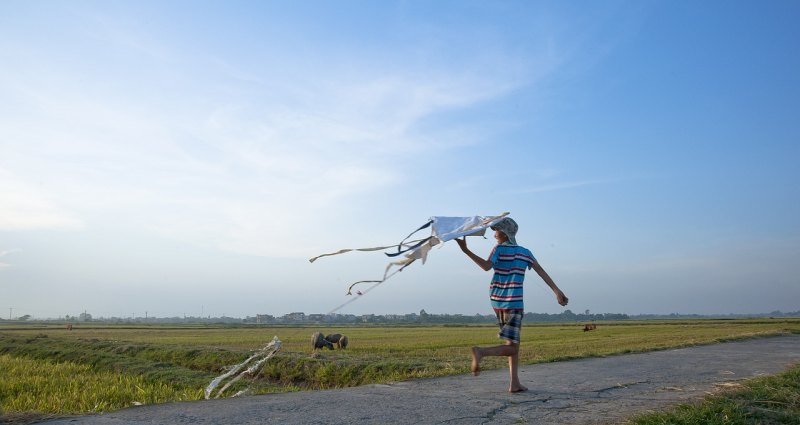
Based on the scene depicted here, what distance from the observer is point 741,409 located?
496 cm

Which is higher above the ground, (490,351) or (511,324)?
(511,324)

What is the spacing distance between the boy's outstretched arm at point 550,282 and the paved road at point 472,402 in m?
1.02

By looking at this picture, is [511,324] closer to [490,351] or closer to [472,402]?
[490,351]

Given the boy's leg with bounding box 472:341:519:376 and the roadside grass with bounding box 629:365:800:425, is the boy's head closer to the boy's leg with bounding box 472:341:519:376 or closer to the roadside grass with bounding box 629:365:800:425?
the boy's leg with bounding box 472:341:519:376

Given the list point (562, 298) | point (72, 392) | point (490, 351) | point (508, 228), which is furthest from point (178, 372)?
point (562, 298)

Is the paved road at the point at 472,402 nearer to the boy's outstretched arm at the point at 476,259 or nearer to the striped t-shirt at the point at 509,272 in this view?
the striped t-shirt at the point at 509,272

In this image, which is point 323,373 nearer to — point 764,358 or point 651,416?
point 764,358

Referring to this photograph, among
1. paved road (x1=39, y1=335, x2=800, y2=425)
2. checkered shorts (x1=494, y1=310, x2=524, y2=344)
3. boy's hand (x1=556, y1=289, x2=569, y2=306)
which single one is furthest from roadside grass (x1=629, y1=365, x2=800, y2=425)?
checkered shorts (x1=494, y1=310, x2=524, y2=344)

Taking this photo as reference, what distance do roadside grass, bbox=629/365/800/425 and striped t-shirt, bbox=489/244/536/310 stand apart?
72.6 inches

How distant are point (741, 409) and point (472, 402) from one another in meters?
2.37

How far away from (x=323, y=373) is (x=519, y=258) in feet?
35.1

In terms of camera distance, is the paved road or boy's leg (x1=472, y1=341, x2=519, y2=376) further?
boy's leg (x1=472, y1=341, x2=519, y2=376)

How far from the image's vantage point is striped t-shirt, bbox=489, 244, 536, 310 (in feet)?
20.3

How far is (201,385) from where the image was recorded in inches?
587
